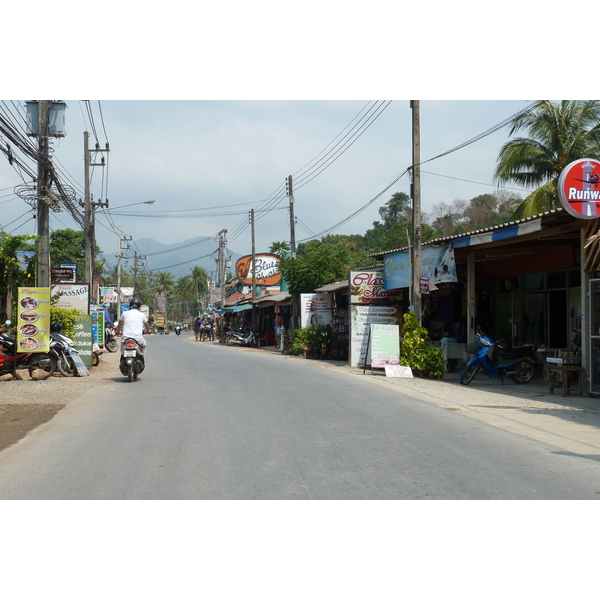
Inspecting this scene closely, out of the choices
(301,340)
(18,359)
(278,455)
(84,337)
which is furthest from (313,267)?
(278,455)

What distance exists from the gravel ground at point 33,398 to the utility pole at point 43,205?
299 centimetres

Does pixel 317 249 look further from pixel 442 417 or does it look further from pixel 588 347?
pixel 442 417

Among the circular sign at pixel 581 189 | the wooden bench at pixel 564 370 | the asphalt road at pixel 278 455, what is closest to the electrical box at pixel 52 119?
the asphalt road at pixel 278 455

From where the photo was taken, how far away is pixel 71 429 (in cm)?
873

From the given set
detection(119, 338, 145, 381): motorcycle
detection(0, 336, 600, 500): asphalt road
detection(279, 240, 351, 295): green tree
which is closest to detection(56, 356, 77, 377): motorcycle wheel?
detection(119, 338, 145, 381): motorcycle

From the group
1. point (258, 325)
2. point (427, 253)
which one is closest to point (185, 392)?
point (427, 253)

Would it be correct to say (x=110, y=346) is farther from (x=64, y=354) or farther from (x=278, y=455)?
(x=278, y=455)

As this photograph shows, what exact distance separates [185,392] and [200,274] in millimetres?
92228

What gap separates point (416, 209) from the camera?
18156 millimetres

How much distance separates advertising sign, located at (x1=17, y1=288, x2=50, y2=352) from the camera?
14461 millimetres

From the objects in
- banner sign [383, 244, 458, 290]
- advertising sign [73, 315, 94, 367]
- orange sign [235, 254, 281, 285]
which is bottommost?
advertising sign [73, 315, 94, 367]

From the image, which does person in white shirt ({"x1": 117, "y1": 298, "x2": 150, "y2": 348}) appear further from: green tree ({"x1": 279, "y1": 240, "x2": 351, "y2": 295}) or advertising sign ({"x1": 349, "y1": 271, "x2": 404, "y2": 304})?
green tree ({"x1": 279, "y1": 240, "x2": 351, "y2": 295})

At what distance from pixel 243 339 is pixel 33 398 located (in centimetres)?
2746

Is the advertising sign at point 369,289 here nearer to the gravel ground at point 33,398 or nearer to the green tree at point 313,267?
the green tree at point 313,267
